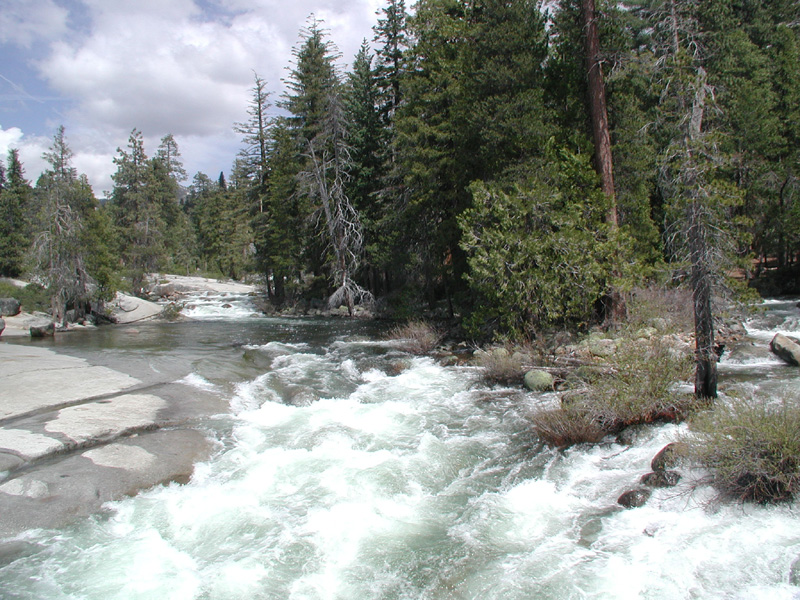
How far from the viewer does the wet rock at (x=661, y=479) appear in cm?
596

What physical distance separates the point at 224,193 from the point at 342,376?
193 feet

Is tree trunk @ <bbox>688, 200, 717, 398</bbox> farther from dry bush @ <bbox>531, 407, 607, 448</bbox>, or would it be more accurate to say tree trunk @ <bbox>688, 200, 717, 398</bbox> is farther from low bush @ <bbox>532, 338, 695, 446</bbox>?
dry bush @ <bbox>531, 407, 607, 448</bbox>

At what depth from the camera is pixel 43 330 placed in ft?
70.7

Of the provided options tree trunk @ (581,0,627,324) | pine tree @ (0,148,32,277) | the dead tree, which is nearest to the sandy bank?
tree trunk @ (581,0,627,324)

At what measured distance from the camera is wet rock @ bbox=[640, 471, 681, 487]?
5.96 m

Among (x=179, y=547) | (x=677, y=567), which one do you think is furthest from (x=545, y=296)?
(x=179, y=547)

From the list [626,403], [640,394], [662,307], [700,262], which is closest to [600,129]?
[662,307]

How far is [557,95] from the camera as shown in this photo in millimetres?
15688

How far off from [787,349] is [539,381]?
227 inches

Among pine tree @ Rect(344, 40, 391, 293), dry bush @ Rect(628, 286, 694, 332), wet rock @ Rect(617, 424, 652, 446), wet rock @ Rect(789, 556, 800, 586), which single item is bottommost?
wet rock @ Rect(789, 556, 800, 586)

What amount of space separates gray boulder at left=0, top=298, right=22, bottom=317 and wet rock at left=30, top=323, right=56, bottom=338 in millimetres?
3371

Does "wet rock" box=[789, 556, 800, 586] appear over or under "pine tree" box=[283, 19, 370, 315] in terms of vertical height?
under

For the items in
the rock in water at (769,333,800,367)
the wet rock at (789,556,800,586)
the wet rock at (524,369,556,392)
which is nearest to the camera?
the wet rock at (789,556,800,586)

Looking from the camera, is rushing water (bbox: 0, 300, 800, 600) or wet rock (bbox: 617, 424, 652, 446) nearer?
rushing water (bbox: 0, 300, 800, 600)
